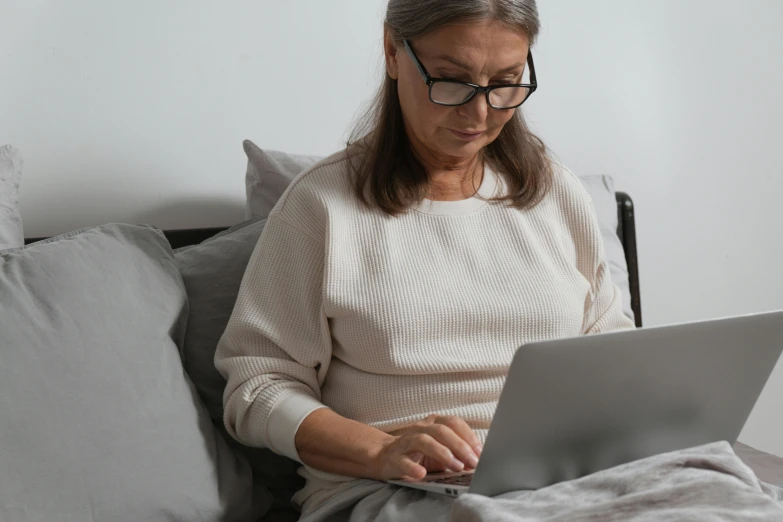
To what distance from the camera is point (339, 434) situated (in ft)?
3.91

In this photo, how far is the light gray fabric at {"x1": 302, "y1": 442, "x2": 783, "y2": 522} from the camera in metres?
0.85

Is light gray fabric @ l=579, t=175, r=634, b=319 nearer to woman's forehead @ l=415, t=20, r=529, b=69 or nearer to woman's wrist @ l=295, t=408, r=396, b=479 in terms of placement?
woman's forehead @ l=415, t=20, r=529, b=69

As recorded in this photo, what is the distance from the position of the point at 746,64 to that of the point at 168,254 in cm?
156

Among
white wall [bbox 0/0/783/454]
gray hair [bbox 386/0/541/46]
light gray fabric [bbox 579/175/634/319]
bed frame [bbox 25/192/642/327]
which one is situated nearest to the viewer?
gray hair [bbox 386/0/541/46]

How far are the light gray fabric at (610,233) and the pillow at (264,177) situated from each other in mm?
618

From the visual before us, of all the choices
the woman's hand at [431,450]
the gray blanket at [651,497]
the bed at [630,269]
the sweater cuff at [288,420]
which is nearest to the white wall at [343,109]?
the bed at [630,269]

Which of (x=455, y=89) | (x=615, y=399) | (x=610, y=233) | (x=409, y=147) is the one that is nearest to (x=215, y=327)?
(x=409, y=147)

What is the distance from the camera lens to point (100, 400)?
3.65 ft

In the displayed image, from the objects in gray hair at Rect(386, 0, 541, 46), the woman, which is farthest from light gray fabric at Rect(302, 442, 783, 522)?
gray hair at Rect(386, 0, 541, 46)

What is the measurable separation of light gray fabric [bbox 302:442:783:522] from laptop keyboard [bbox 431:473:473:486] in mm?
35

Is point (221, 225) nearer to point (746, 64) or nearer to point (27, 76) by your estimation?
point (27, 76)

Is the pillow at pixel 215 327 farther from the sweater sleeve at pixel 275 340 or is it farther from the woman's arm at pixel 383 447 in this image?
the woman's arm at pixel 383 447

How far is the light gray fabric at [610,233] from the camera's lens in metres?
1.82

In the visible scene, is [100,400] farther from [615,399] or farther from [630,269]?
[630,269]
